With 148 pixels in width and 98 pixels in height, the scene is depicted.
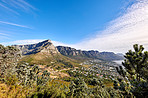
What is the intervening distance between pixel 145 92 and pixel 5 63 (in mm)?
23097

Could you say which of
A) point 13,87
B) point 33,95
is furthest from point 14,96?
point 33,95

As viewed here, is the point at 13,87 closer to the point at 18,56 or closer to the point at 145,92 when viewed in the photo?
the point at 18,56

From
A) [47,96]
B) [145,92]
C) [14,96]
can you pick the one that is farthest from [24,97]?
[145,92]

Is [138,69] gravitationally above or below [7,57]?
below

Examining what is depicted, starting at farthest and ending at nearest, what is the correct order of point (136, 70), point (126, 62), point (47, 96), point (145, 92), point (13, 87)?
point (47, 96) < point (126, 62) < point (136, 70) < point (13, 87) < point (145, 92)

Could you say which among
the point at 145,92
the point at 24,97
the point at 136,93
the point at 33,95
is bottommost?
the point at 33,95

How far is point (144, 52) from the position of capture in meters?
8.02

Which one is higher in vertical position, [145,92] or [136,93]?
[145,92]

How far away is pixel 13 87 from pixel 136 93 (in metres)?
14.5

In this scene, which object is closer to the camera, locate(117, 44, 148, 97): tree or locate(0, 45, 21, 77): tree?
locate(117, 44, 148, 97): tree

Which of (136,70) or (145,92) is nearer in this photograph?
(145,92)

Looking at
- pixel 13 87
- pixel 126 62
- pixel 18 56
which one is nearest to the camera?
pixel 13 87

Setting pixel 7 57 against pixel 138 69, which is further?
pixel 7 57

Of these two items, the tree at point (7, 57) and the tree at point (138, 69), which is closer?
the tree at point (138, 69)
